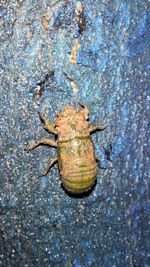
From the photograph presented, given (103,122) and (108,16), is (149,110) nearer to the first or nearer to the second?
(103,122)

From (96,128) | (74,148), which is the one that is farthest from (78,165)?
(96,128)

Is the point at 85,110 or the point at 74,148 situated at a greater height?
the point at 85,110

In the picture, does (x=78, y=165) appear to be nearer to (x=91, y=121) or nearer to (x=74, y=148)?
(x=74, y=148)

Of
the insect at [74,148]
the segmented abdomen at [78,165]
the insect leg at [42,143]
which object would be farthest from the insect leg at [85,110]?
the insect leg at [42,143]

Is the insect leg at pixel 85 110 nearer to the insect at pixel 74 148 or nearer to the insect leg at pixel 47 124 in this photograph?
the insect at pixel 74 148

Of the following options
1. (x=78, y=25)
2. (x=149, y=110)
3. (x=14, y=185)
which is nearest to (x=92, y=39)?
(x=78, y=25)

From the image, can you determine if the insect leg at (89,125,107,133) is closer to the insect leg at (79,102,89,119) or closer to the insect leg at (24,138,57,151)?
the insect leg at (79,102,89,119)

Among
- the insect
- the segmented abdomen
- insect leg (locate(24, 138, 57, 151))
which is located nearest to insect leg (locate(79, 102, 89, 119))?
the insect
